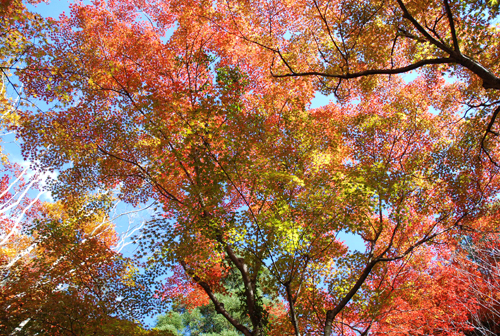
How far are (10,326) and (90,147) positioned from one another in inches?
221

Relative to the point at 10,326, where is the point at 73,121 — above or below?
above

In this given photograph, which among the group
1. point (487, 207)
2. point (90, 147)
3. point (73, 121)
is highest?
point (73, 121)

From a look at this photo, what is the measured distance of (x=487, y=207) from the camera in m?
8.72

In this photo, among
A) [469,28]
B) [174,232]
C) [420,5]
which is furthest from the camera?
[174,232]

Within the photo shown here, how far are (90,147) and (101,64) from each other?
12.1ft

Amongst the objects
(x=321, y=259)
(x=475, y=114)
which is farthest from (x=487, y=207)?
(x=321, y=259)

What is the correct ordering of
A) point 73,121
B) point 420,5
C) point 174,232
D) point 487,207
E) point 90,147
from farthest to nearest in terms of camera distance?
point 73,121
point 90,147
point 487,207
point 174,232
point 420,5

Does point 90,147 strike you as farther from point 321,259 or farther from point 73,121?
point 321,259

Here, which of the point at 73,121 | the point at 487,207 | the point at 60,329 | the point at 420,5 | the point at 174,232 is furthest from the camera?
the point at 73,121

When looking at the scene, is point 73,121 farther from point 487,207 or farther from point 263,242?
point 487,207

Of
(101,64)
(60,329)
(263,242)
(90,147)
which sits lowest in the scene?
(60,329)

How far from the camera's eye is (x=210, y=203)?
26.5 ft

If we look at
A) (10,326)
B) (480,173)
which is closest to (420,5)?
(480,173)

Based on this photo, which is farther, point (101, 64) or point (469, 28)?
point (101, 64)
